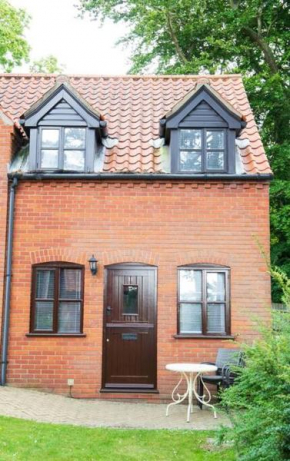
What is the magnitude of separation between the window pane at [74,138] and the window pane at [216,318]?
189 inches

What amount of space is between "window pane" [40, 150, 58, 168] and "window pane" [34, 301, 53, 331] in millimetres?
3167

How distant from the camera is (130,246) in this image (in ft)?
39.0

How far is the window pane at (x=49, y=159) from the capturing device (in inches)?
485

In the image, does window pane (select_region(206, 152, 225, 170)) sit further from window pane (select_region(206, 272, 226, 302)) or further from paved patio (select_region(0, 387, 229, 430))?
paved patio (select_region(0, 387, 229, 430))

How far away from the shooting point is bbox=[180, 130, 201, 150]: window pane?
12.5m

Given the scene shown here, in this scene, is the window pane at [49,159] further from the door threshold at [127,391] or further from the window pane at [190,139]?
the door threshold at [127,391]

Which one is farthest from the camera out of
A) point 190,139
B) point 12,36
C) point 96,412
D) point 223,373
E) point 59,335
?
point 12,36

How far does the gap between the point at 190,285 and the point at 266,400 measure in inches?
228

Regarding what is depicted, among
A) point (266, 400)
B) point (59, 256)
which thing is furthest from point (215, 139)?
point (266, 400)

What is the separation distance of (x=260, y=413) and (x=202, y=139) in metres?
7.84

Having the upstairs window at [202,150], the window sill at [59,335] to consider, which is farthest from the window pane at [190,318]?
the upstairs window at [202,150]

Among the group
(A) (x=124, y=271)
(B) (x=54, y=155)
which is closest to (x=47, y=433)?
(A) (x=124, y=271)

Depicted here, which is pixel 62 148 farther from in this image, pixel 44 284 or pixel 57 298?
pixel 57 298

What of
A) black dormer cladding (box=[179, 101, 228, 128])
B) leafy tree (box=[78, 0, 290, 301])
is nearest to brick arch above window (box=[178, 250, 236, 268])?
black dormer cladding (box=[179, 101, 228, 128])
